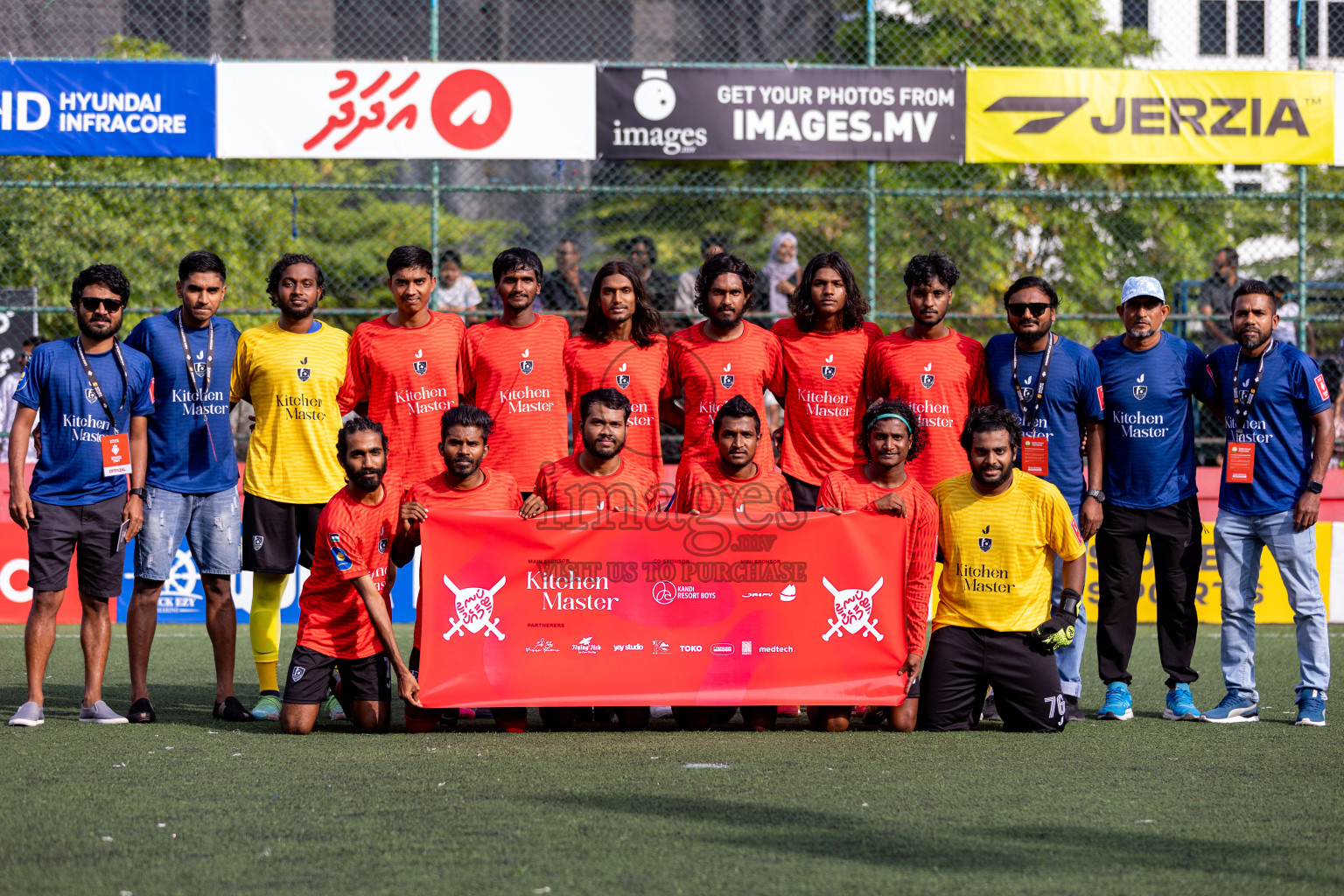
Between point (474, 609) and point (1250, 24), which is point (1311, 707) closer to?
point (474, 609)

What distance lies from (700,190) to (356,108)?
2761 millimetres

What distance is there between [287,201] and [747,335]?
15.5 meters

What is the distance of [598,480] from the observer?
6.77 m

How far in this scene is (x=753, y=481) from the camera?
6.79 metres

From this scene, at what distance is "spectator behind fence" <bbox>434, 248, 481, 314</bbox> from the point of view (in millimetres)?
12736

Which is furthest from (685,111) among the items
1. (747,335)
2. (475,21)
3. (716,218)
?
(475,21)

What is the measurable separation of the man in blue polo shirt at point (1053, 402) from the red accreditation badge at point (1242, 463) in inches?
24.8

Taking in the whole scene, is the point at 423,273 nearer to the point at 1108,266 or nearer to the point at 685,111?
the point at 685,111

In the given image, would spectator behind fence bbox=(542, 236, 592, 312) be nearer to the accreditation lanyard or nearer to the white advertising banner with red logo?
the white advertising banner with red logo

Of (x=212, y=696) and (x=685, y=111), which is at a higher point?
(x=685, y=111)

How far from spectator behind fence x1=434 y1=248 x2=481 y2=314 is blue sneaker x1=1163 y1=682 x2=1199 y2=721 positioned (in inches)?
278

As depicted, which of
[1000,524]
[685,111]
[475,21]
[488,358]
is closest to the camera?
[1000,524]

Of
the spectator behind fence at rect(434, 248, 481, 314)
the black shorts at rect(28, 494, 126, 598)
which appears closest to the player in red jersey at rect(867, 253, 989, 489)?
the black shorts at rect(28, 494, 126, 598)

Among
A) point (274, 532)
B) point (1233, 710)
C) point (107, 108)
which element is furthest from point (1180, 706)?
point (107, 108)
